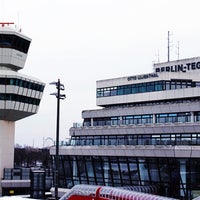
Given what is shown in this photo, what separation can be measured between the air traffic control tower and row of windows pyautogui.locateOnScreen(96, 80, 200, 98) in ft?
35.6

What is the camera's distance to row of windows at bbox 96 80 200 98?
188 ft

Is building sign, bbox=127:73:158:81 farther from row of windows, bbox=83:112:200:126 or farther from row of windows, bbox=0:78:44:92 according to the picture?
row of windows, bbox=0:78:44:92

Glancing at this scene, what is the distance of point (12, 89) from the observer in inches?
2596

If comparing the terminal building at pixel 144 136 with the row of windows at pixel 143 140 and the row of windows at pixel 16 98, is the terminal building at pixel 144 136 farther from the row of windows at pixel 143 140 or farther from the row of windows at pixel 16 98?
the row of windows at pixel 16 98

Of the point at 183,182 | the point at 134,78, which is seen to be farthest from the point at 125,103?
the point at 183,182

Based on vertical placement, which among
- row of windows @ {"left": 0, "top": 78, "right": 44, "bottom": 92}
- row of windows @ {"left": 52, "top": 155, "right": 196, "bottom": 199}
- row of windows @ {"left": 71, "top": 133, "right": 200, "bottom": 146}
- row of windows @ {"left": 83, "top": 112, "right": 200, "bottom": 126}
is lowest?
row of windows @ {"left": 52, "top": 155, "right": 196, "bottom": 199}

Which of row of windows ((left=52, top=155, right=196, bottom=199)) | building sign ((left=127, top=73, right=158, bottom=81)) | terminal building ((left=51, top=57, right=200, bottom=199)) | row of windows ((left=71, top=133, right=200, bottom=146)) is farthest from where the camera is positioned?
building sign ((left=127, top=73, right=158, bottom=81))

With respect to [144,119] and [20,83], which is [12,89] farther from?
[144,119]

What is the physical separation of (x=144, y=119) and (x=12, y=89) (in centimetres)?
2107

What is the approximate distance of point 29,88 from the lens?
226 feet

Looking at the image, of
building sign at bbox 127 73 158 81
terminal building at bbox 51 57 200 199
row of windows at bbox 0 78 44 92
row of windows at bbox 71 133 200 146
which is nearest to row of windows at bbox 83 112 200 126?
terminal building at bbox 51 57 200 199

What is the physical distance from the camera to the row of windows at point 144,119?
49.5 metres

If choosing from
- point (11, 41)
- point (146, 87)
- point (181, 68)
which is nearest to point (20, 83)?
point (11, 41)

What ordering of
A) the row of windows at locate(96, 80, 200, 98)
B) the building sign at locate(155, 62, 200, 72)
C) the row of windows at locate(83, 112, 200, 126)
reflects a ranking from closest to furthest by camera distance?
the row of windows at locate(83, 112, 200, 126) < the row of windows at locate(96, 80, 200, 98) < the building sign at locate(155, 62, 200, 72)
